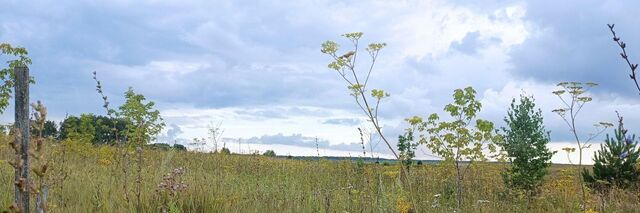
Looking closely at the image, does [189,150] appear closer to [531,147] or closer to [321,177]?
[321,177]

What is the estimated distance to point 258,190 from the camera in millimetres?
7250

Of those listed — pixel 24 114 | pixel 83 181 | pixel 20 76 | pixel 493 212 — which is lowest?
pixel 493 212

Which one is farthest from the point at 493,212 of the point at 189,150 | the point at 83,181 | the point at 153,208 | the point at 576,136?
the point at 189,150

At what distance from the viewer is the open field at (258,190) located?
217 inches

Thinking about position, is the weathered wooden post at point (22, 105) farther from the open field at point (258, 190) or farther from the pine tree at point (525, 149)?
the pine tree at point (525, 149)

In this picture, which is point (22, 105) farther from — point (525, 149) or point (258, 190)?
point (525, 149)

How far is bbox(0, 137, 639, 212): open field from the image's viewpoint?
18.1 feet

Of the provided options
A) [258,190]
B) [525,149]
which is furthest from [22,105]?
[525,149]

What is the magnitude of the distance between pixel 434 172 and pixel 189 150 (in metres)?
6.12

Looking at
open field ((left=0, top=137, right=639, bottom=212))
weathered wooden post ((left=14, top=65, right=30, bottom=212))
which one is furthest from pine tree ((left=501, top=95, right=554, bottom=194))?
weathered wooden post ((left=14, top=65, right=30, bottom=212))

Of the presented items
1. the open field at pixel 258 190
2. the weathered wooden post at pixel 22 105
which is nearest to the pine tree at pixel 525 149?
the open field at pixel 258 190

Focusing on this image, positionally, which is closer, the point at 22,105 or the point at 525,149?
the point at 22,105

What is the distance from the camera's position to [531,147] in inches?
522

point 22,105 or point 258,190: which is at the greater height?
point 22,105
